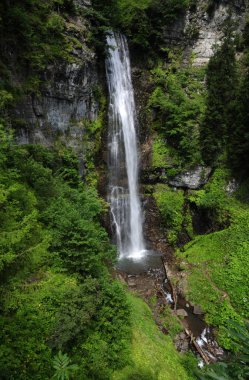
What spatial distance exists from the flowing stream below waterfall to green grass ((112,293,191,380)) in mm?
2702

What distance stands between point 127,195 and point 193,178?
511cm

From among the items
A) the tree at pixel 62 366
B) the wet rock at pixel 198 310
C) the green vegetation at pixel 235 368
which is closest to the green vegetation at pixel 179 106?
the wet rock at pixel 198 310

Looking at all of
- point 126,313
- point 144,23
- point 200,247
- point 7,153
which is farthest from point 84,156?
point 144,23

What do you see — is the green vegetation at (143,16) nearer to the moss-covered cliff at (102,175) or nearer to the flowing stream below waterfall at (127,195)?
the moss-covered cliff at (102,175)

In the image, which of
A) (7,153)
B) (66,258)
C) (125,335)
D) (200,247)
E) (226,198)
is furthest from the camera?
(226,198)

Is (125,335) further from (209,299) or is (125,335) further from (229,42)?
(229,42)

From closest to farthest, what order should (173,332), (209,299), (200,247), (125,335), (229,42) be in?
(125,335), (173,332), (209,299), (200,247), (229,42)

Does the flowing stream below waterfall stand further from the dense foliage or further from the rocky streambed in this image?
the dense foliage

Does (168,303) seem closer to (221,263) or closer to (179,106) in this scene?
(221,263)

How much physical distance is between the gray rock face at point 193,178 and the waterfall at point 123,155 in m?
3.25

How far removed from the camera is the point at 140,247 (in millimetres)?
18641

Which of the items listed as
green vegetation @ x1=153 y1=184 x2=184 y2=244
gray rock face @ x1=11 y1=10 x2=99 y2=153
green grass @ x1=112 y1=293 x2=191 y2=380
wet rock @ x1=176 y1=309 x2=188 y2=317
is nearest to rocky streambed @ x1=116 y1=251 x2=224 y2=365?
wet rock @ x1=176 y1=309 x2=188 y2=317

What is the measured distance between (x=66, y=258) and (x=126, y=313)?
2.77 meters

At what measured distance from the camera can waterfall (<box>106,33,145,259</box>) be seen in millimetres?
18734
